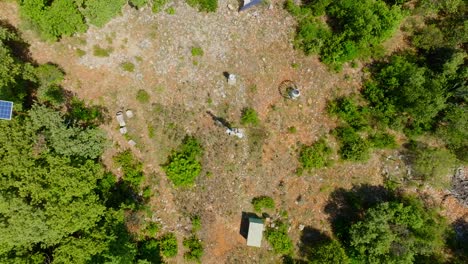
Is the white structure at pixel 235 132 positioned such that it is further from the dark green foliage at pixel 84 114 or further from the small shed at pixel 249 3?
the dark green foliage at pixel 84 114

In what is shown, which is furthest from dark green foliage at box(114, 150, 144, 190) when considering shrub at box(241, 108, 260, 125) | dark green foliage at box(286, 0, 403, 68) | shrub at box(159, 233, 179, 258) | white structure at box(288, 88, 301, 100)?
dark green foliage at box(286, 0, 403, 68)

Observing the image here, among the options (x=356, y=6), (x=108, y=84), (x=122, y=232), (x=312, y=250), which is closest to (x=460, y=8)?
(x=356, y=6)

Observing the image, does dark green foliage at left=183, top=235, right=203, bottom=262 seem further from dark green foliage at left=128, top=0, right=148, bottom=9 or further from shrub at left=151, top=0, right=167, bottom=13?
dark green foliage at left=128, top=0, right=148, bottom=9

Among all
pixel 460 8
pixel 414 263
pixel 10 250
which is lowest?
pixel 10 250

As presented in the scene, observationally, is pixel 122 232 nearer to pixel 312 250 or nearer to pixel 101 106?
pixel 101 106

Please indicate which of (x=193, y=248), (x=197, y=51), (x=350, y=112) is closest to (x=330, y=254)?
(x=193, y=248)

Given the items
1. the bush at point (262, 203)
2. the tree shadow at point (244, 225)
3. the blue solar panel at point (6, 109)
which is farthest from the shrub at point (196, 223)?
the blue solar panel at point (6, 109)

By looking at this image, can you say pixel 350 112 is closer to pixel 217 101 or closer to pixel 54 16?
pixel 217 101
